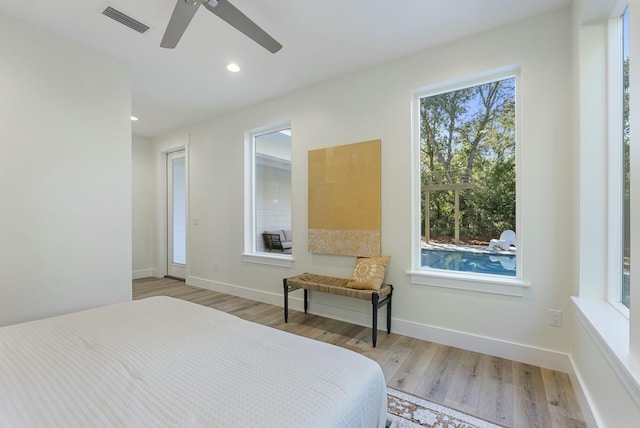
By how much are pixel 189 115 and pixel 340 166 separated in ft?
8.80

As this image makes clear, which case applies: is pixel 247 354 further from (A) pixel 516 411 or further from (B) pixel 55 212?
(B) pixel 55 212

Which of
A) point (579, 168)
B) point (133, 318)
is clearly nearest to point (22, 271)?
point (133, 318)

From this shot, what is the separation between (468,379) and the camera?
6.68 feet

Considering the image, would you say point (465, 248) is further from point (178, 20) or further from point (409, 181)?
point (178, 20)

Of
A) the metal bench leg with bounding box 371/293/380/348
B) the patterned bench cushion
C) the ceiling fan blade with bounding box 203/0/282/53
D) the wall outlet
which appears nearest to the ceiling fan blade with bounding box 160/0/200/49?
the ceiling fan blade with bounding box 203/0/282/53

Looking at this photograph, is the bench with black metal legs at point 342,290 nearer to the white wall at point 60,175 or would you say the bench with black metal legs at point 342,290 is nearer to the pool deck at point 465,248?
the pool deck at point 465,248

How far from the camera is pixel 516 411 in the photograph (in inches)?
67.0

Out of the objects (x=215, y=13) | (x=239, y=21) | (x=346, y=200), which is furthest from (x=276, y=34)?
(x=346, y=200)

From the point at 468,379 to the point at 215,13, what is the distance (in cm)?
294

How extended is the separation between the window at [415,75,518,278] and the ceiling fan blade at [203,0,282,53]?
1559mm

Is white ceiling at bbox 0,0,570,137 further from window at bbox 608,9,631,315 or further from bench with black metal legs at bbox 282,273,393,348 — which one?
Answer: bench with black metal legs at bbox 282,273,393,348

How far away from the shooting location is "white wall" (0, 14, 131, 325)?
7.07ft

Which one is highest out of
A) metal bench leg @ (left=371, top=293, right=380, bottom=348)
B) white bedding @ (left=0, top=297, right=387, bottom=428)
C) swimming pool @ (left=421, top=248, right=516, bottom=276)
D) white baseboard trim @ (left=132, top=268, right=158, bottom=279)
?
swimming pool @ (left=421, top=248, right=516, bottom=276)

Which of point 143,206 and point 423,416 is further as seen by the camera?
point 143,206
